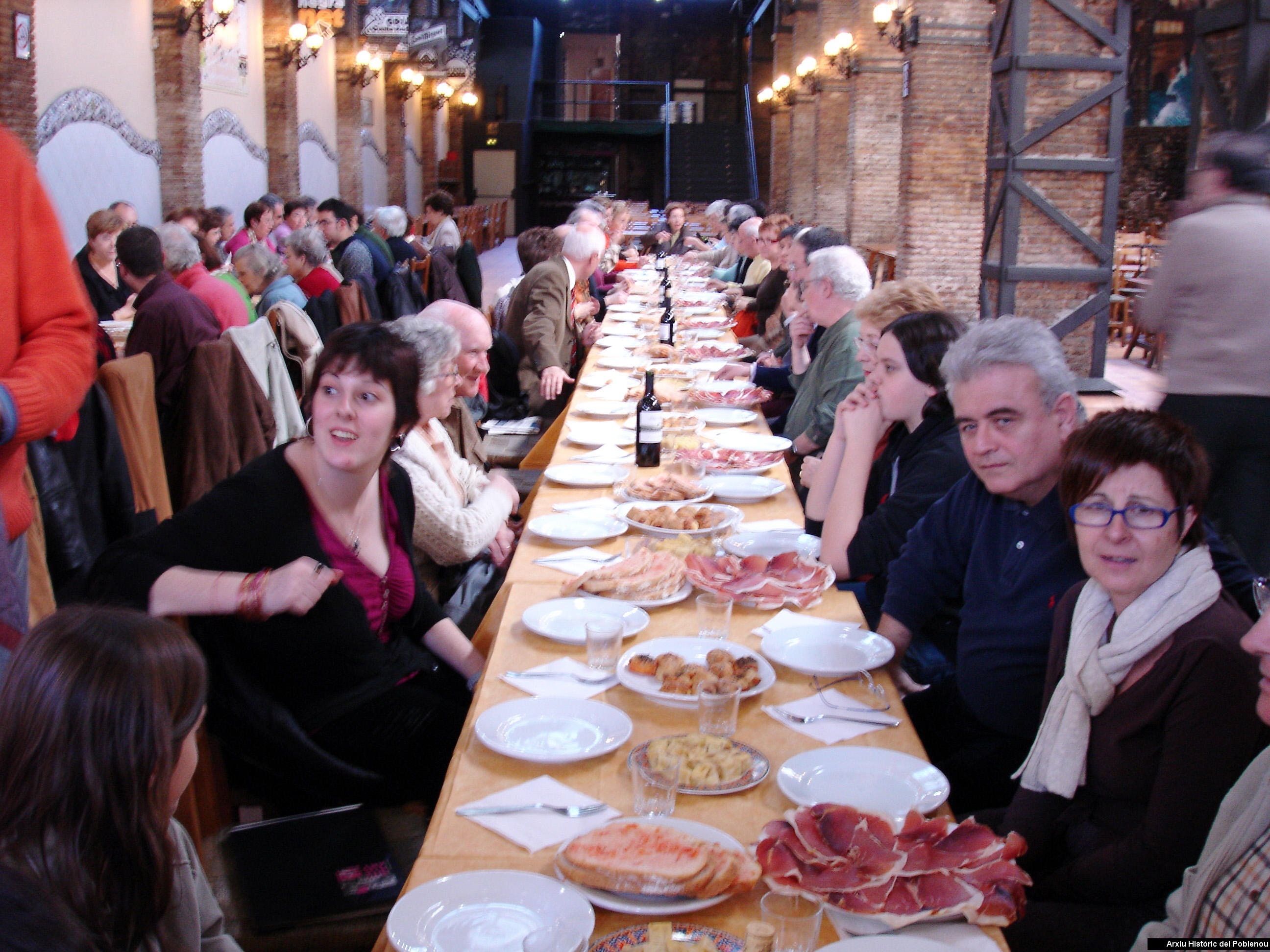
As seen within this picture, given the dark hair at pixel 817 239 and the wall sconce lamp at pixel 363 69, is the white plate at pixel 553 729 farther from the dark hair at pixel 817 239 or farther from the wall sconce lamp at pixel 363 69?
the wall sconce lamp at pixel 363 69

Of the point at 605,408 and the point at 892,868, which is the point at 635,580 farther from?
the point at 605,408

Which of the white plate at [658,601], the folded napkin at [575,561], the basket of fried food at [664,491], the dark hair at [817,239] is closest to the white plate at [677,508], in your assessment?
the basket of fried food at [664,491]

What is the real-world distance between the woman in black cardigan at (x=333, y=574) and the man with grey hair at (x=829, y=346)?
1897mm

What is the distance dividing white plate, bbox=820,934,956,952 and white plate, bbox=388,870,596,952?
0.89 feet

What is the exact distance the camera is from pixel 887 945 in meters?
1.20

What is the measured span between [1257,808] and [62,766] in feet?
4.44

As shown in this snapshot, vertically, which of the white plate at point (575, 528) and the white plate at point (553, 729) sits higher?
the white plate at point (575, 528)

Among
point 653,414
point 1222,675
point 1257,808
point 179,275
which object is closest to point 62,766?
point 1257,808

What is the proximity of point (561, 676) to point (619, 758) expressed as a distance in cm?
30

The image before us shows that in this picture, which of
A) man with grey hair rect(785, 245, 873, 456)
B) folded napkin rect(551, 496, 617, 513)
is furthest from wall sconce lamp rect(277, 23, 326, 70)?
folded napkin rect(551, 496, 617, 513)

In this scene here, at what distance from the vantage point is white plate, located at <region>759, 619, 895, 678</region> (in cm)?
193

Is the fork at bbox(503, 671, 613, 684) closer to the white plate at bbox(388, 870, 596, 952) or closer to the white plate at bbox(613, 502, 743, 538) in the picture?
the white plate at bbox(388, 870, 596, 952)

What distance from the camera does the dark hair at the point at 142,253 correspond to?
5.11 metres

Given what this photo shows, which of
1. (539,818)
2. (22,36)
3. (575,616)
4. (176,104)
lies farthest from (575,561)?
(176,104)
